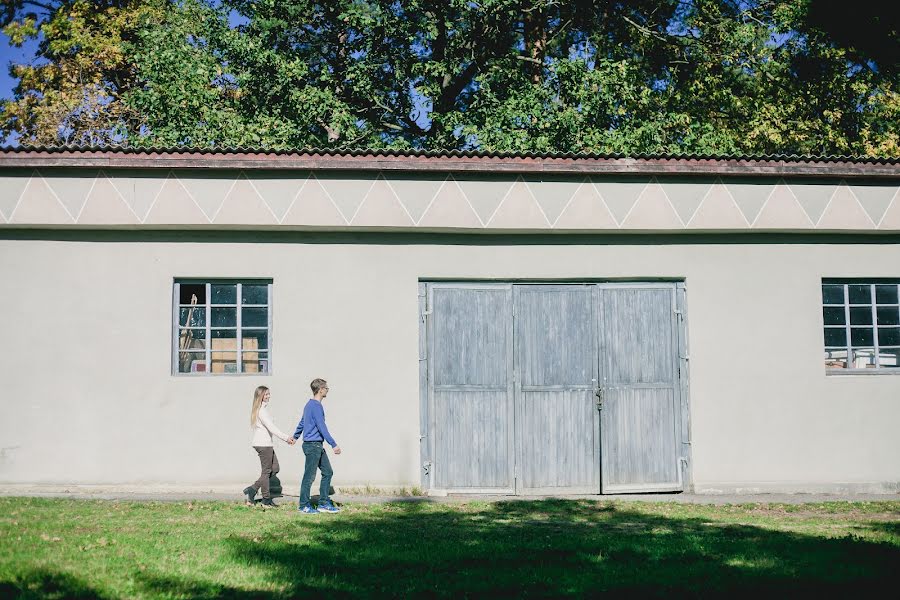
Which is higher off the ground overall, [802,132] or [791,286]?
[802,132]

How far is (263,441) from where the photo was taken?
396 inches

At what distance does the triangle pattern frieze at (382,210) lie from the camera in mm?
10797

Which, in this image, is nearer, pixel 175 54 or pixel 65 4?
pixel 175 54

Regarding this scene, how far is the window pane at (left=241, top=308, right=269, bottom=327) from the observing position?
1101cm

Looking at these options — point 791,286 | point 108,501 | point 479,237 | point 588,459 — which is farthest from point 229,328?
point 791,286

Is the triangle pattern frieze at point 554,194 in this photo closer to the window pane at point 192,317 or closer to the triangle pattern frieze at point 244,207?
the triangle pattern frieze at point 244,207

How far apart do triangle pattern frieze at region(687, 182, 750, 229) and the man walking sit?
500 centimetres

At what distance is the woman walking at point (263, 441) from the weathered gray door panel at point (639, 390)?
13.0 feet

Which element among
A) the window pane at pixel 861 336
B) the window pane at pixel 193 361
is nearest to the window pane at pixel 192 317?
the window pane at pixel 193 361

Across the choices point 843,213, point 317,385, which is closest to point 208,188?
point 317,385

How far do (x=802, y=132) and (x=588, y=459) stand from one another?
16330 mm

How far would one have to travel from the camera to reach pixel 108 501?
1002 cm

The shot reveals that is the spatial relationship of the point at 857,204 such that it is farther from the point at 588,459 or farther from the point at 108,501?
the point at 108,501

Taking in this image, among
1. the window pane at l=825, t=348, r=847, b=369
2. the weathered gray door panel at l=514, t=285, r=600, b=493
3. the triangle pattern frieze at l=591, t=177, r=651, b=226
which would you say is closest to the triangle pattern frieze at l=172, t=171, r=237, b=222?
the weathered gray door panel at l=514, t=285, r=600, b=493
